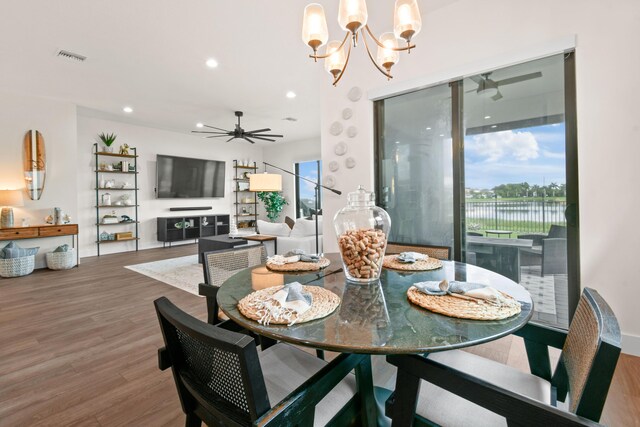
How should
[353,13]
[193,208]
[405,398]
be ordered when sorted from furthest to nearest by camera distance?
[193,208] < [353,13] < [405,398]

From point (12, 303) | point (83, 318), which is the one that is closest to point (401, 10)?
point (83, 318)

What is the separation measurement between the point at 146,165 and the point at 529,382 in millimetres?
7904

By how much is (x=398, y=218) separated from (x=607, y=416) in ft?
6.99

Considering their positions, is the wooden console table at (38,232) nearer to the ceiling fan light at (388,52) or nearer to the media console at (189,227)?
the media console at (189,227)

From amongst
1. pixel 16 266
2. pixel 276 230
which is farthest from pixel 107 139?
pixel 276 230

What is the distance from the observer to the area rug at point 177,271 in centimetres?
396

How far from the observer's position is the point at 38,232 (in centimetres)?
479

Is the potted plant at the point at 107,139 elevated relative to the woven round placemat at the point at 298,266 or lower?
elevated

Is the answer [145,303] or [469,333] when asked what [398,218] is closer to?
[469,333]

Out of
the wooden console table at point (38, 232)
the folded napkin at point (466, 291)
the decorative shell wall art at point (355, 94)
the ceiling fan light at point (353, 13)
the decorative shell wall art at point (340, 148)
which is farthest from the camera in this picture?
the wooden console table at point (38, 232)

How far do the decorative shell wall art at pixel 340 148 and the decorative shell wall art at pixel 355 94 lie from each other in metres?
0.50

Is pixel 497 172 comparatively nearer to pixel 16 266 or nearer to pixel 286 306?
pixel 286 306

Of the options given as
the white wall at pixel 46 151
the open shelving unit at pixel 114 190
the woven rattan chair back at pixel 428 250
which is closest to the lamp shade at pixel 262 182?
the woven rattan chair back at pixel 428 250

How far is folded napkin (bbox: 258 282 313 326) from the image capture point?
91 centimetres
